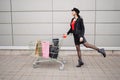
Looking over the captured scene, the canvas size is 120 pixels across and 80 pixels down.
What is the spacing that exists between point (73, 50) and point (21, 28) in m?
2.30

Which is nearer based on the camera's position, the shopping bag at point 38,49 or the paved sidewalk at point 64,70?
the paved sidewalk at point 64,70

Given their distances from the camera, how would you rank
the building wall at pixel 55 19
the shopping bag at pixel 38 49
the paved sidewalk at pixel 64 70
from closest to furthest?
the paved sidewalk at pixel 64 70, the shopping bag at pixel 38 49, the building wall at pixel 55 19

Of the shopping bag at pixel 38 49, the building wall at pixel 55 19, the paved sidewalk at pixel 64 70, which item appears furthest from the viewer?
the building wall at pixel 55 19

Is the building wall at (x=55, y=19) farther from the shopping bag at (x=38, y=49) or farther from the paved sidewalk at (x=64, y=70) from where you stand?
the shopping bag at (x=38, y=49)

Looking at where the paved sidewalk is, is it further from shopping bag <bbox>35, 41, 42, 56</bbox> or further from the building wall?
the building wall

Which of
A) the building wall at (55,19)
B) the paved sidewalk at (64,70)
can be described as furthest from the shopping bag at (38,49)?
the building wall at (55,19)

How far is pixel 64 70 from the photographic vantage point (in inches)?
281

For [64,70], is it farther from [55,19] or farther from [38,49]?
[55,19]

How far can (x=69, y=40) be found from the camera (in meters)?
9.36

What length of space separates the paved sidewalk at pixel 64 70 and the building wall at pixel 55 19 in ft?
2.68

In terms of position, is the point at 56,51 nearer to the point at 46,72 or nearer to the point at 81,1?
the point at 46,72

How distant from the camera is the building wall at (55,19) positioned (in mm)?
9141

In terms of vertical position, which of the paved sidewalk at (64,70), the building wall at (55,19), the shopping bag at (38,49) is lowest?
the paved sidewalk at (64,70)

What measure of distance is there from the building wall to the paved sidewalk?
2.68ft
